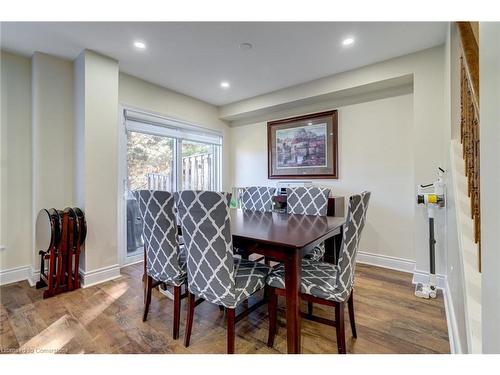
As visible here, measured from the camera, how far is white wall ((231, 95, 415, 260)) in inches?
118

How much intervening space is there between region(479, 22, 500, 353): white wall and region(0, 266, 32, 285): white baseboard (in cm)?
385

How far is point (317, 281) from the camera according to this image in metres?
1.55

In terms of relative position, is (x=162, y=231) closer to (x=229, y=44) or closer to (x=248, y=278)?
(x=248, y=278)

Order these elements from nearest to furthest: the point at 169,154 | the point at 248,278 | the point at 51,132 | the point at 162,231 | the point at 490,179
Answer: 1. the point at 490,179
2. the point at 248,278
3. the point at 162,231
4. the point at 51,132
5. the point at 169,154

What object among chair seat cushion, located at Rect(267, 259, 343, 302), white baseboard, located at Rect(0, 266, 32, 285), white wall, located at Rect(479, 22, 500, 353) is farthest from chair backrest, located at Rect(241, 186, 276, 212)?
white baseboard, located at Rect(0, 266, 32, 285)

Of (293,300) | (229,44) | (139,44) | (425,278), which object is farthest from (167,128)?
(425,278)

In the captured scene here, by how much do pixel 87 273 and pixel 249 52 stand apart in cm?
299

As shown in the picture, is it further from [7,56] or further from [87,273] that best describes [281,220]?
[7,56]

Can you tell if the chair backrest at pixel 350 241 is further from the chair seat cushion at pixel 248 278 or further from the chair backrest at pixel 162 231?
the chair backrest at pixel 162 231

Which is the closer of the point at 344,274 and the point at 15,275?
the point at 344,274

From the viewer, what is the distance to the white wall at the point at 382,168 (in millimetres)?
3008

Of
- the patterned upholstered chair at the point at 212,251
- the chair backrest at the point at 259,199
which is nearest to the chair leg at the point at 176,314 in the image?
the patterned upholstered chair at the point at 212,251

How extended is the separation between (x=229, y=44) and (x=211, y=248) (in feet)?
7.01

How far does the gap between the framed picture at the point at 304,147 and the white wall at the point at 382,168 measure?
13 cm
